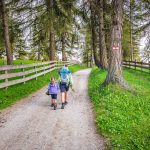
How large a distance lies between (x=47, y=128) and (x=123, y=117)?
2.39 meters

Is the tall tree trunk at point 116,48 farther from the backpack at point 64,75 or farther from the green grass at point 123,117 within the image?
the backpack at point 64,75

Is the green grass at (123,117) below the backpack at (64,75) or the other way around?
below

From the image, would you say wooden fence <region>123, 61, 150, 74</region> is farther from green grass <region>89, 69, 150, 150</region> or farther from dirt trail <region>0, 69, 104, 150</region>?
dirt trail <region>0, 69, 104, 150</region>

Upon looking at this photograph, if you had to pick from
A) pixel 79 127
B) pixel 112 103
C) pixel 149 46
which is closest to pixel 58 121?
pixel 79 127

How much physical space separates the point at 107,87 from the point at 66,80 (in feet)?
8.85

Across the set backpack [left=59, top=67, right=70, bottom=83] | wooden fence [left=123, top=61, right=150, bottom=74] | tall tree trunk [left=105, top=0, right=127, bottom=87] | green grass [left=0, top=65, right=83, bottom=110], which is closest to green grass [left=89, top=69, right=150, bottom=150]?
tall tree trunk [left=105, top=0, right=127, bottom=87]

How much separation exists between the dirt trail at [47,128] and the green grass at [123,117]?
0.33m

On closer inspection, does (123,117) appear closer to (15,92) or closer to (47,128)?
(47,128)

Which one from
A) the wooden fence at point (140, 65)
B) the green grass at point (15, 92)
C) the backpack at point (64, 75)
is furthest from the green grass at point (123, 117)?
the wooden fence at point (140, 65)

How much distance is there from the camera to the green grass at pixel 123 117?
7641 mm

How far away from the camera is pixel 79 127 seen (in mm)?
9195

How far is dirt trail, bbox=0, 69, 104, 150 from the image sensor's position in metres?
7.60

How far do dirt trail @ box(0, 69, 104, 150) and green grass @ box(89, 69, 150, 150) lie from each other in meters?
0.33

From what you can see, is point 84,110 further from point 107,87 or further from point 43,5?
point 43,5
